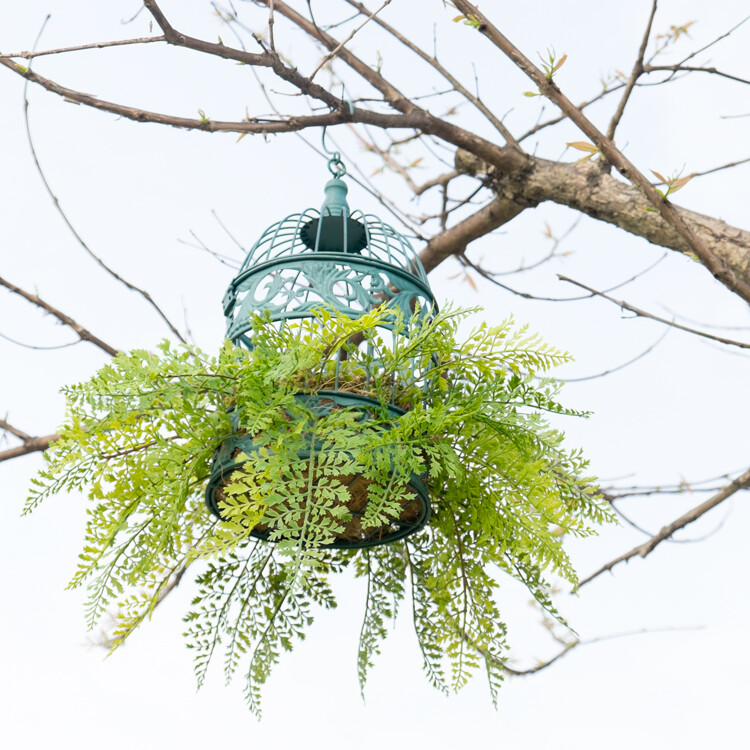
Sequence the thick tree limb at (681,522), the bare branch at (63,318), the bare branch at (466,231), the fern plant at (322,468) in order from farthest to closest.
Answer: the bare branch at (466,231)
the bare branch at (63,318)
the thick tree limb at (681,522)
the fern plant at (322,468)

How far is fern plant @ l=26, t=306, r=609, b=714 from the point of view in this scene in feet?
3.25

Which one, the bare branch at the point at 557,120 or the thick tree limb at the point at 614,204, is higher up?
the bare branch at the point at 557,120

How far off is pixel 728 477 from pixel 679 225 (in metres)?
0.64

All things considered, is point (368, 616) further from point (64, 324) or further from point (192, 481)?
point (64, 324)

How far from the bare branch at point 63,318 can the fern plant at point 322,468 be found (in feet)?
1.89

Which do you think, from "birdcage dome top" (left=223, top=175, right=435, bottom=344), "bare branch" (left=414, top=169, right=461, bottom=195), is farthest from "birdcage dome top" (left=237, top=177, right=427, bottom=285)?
"bare branch" (left=414, top=169, right=461, bottom=195)

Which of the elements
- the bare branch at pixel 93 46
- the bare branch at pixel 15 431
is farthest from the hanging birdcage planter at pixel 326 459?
the bare branch at pixel 15 431

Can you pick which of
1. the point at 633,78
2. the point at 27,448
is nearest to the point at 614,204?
Answer: the point at 633,78

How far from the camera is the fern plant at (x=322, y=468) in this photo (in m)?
0.99

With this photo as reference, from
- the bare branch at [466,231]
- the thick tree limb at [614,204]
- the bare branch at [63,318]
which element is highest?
the bare branch at [466,231]

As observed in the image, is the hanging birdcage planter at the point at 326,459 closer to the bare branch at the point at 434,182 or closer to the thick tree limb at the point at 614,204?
the thick tree limb at the point at 614,204

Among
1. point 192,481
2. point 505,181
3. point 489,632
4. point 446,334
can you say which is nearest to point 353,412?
point 446,334

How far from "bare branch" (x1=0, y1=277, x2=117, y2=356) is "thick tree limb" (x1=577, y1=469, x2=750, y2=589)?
38.7 inches

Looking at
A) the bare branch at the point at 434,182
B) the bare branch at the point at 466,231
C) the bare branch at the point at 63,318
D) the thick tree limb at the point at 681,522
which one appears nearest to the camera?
the thick tree limb at the point at 681,522
